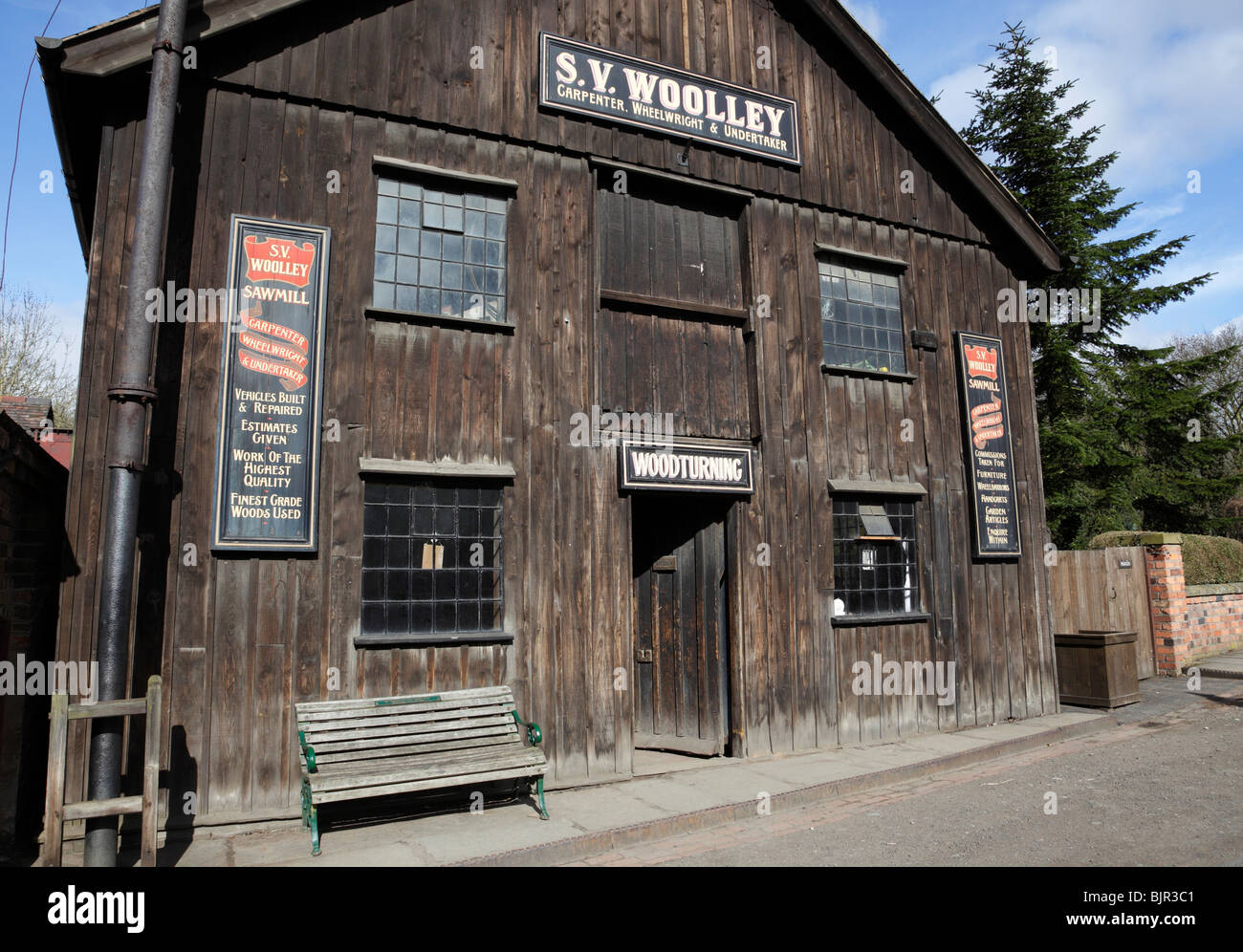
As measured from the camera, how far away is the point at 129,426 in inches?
237

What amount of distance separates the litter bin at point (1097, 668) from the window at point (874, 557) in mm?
3357

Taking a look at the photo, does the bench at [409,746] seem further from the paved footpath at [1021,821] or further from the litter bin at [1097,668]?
the litter bin at [1097,668]

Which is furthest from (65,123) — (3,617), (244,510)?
(3,617)

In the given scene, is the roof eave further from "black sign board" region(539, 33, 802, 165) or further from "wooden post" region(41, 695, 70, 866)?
"wooden post" region(41, 695, 70, 866)

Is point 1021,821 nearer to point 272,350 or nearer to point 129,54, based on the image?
point 272,350

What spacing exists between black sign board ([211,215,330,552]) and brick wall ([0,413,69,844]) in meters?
1.44

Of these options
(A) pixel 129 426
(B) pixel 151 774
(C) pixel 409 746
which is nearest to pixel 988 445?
(C) pixel 409 746

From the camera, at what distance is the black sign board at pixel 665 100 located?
8.78 m

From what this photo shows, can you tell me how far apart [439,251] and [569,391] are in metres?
1.91

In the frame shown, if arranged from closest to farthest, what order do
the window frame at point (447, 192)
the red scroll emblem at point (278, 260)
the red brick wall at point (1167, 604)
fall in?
the red scroll emblem at point (278, 260), the window frame at point (447, 192), the red brick wall at point (1167, 604)

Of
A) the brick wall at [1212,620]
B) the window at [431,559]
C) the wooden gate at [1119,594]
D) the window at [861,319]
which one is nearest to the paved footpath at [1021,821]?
the window at [431,559]

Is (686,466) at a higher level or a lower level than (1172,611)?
higher

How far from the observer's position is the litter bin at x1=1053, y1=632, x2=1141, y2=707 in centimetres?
1155

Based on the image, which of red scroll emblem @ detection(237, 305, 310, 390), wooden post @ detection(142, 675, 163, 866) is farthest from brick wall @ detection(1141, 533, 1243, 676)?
wooden post @ detection(142, 675, 163, 866)
